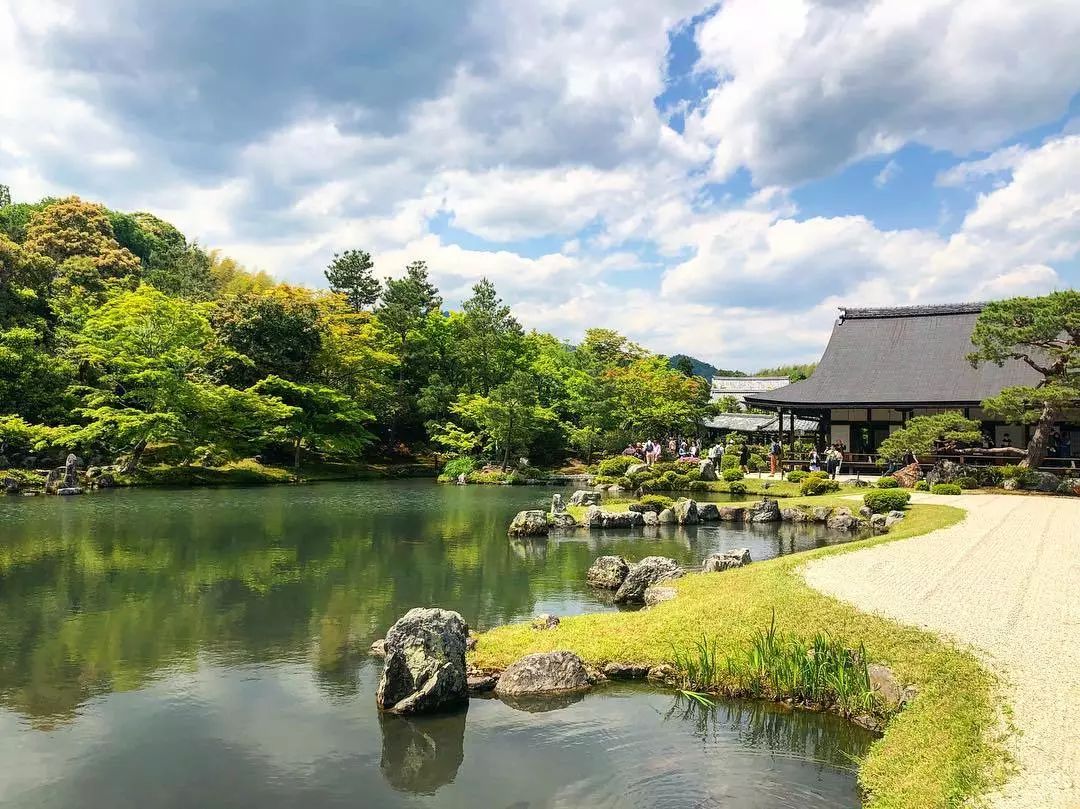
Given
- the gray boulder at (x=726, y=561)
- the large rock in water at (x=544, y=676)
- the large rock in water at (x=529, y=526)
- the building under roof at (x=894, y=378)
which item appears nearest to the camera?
the large rock in water at (x=544, y=676)

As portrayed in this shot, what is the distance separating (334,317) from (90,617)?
95.6ft

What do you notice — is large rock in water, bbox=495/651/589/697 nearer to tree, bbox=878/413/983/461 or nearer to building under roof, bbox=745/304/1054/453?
tree, bbox=878/413/983/461

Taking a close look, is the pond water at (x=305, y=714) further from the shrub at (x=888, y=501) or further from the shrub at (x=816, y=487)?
the shrub at (x=816, y=487)

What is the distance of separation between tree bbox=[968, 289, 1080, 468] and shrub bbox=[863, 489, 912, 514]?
6350 millimetres

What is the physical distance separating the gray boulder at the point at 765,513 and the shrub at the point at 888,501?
2.48 m

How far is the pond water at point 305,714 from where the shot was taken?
5742 millimetres

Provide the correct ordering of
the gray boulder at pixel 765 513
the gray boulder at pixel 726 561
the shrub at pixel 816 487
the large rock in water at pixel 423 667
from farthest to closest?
the shrub at pixel 816 487 < the gray boulder at pixel 765 513 < the gray boulder at pixel 726 561 < the large rock in water at pixel 423 667

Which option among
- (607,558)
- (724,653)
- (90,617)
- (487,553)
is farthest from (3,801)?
(487,553)

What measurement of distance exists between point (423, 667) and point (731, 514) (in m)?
15.0

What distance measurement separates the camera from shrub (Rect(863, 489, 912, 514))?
1864 centimetres

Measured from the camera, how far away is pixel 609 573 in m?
12.5

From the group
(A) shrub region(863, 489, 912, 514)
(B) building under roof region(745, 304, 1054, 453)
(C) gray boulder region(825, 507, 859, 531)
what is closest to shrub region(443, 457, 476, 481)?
(B) building under roof region(745, 304, 1054, 453)

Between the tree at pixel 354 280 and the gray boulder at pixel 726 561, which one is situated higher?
the tree at pixel 354 280

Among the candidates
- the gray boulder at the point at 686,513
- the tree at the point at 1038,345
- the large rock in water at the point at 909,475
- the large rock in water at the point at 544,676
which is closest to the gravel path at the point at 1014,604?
the large rock in water at the point at 544,676
